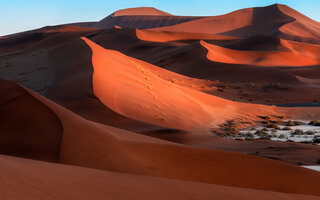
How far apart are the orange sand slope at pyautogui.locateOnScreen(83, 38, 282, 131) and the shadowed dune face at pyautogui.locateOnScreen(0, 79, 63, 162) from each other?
21.8 feet

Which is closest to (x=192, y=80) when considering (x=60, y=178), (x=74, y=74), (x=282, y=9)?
(x=74, y=74)

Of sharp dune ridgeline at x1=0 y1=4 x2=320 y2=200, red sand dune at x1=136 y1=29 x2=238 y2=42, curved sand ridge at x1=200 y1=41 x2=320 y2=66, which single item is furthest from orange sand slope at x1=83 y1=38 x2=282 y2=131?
red sand dune at x1=136 y1=29 x2=238 y2=42

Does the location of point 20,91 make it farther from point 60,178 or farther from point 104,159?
point 60,178

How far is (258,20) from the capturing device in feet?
374

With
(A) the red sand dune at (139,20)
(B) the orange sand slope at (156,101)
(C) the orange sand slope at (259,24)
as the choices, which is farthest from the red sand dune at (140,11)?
(B) the orange sand slope at (156,101)

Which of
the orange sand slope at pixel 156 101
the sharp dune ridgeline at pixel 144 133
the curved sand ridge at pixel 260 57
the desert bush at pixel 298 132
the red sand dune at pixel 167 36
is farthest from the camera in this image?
the red sand dune at pixel 167 36

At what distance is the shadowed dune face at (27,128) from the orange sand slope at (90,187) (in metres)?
1.18

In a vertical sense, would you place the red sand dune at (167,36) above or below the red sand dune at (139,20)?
below

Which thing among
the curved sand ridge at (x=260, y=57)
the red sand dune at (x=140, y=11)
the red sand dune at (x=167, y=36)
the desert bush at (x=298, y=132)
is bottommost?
the curved sand ridge at (x=260, y=57)

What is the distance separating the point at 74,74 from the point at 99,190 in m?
14.2

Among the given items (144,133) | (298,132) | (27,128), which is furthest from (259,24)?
(27,128)

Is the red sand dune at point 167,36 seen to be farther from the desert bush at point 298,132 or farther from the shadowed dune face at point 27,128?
the shadowed dune face at point 27,128

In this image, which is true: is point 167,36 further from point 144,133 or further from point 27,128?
point 27,128

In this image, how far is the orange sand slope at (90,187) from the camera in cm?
262
